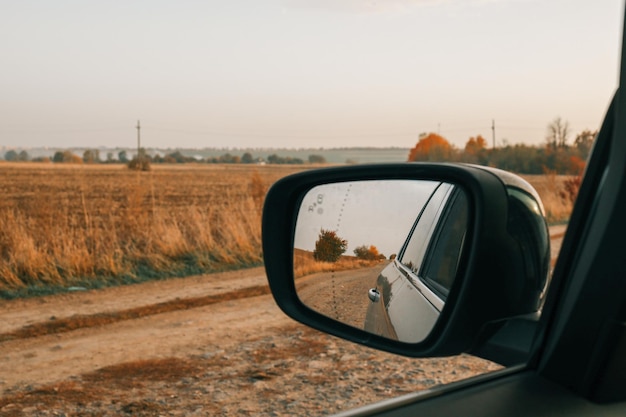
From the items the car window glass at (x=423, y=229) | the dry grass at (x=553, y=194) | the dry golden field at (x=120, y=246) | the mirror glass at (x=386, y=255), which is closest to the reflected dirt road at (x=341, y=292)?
the mirror glass at (x=386, y=255)

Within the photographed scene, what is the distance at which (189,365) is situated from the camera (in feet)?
17.7

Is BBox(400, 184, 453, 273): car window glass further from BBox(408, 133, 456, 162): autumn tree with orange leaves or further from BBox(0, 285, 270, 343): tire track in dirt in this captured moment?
BBox(408, 133, 456, 162): autumn tree with orange leaves

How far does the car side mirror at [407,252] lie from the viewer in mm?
1524

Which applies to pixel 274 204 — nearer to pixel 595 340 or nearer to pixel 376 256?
pixel 376 256

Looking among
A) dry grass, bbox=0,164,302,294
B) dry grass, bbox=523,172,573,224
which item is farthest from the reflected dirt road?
dry grass, bbox=523,172,573,224

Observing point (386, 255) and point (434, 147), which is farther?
point (434, 147)

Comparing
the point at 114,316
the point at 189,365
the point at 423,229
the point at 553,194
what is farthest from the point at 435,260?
the point at 553,194

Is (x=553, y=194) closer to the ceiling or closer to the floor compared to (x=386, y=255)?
closer to the floor

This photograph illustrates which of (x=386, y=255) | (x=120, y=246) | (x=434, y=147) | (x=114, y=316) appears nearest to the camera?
(x=386, y=255)

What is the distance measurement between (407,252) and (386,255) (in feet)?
0.58

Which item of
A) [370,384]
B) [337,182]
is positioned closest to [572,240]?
[337,182]

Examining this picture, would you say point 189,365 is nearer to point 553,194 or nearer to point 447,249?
point 447,249

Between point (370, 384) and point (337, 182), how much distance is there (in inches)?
110

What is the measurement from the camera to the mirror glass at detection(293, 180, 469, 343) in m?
1.78
